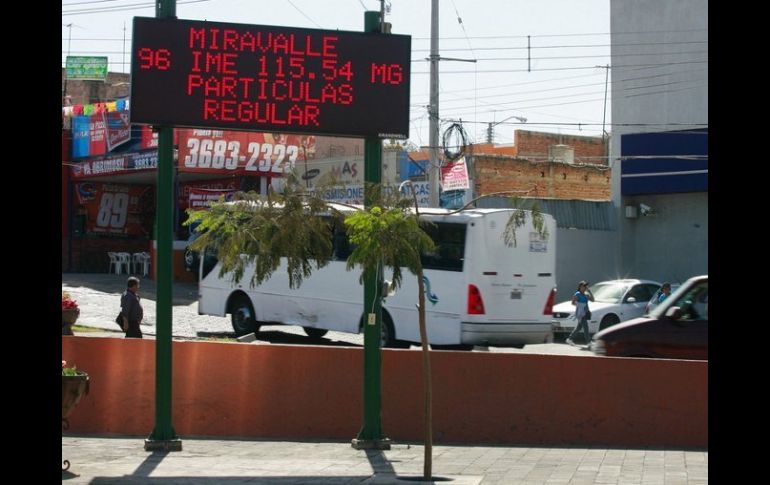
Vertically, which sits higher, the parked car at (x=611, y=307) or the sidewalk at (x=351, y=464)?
the parked car at (x=611, y=307)

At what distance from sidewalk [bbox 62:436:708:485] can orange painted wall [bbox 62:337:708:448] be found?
336 mm

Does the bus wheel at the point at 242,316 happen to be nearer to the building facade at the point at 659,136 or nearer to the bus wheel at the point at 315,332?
the bus wheel at the point at 315,332

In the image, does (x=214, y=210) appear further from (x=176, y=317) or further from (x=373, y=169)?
(x=176, y=317)

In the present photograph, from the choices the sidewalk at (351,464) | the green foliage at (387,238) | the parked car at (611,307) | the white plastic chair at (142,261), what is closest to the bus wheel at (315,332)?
the parked car at (611,307)

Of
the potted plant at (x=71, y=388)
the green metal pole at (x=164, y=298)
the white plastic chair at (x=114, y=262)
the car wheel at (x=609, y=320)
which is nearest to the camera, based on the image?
the potted plant at (x=71, y=388)

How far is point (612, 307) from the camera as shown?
28.1 metres

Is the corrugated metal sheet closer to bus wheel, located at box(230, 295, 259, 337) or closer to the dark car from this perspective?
bus wheel, located at box(230, 295, 259, 337)

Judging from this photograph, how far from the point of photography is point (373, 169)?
40.5ft

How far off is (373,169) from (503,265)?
10.2 meters

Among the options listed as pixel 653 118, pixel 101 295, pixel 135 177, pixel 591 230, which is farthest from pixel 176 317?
pixel 653 118

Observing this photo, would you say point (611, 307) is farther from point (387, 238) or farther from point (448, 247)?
point (387, 238)

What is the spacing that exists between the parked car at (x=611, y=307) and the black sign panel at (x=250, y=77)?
1684 cm

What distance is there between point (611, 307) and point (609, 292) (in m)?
1.00

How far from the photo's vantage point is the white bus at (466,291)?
21703 mm
